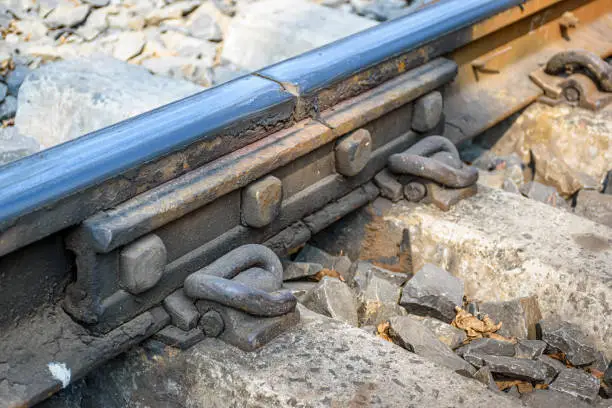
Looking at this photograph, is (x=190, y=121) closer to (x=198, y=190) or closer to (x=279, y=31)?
(x=198, y=190)

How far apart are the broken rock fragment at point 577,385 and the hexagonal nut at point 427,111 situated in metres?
1.48

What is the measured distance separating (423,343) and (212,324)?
75 cm

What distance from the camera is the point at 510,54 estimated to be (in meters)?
5.09

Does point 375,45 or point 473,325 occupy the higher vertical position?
point 375,45

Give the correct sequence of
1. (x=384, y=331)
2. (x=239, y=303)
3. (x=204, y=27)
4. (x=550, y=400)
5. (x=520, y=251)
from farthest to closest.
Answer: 1. (x=204, y=27)
2. (x=520, y=251)
3. (x=384, y=331)
4. (x=550, y=400)
5. (x=239, y=303)

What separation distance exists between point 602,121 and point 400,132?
4.58 feet

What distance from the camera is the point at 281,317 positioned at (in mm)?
2936

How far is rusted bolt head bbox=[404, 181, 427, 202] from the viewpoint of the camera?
12.8 ft

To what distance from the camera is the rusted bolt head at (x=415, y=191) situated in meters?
3.90

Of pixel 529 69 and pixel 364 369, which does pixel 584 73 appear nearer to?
pixel 529 69

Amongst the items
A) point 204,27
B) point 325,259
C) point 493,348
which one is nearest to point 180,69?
point 204,27

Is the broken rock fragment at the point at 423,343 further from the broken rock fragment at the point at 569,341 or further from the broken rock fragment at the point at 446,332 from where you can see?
the broken rock fragment at the point at 569,341

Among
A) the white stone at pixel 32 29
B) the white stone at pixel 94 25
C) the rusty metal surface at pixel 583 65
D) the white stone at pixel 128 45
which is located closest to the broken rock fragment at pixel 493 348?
the rusty metal surface at pixel 583 65

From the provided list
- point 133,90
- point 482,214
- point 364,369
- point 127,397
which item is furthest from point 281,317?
point 133,90
